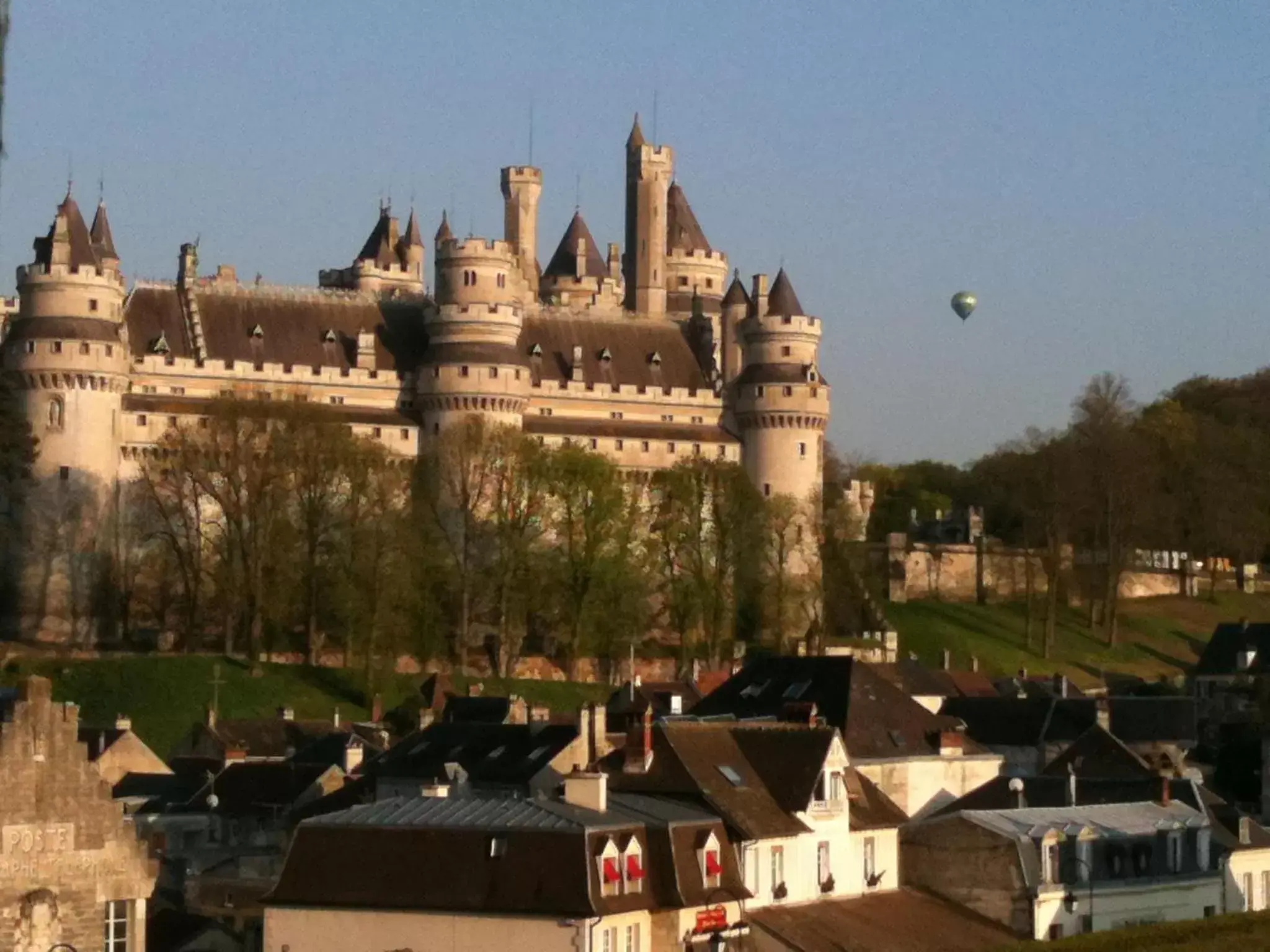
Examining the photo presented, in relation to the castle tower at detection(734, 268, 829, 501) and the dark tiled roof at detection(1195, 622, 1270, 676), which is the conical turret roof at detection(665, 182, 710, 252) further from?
the dark tiled roof at detection(1195, 622, 1270, 676)

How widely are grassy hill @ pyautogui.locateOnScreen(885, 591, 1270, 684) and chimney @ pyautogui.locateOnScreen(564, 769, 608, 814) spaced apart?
63634 mm

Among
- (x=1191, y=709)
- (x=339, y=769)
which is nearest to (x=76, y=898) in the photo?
(x=339, y=769)

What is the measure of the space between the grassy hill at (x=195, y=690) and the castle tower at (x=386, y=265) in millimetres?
34599

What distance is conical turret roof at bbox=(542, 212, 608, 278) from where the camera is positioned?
128 meters

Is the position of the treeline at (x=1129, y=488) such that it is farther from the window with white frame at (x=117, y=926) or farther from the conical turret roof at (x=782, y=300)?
the window with white frame at (x=117, y=926)

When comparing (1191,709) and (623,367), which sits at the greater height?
(623,367)

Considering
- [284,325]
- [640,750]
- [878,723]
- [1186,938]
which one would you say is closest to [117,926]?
[640,750]

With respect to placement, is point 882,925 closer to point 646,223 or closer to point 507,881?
point 507,881

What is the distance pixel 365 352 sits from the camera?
107m

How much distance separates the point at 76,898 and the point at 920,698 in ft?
146

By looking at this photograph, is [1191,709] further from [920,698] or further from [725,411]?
[725,411]

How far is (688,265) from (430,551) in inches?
1483

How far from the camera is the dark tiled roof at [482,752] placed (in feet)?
176

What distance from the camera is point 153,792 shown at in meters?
61.6
